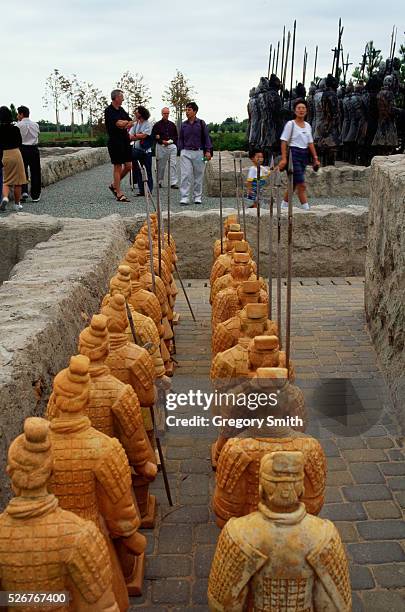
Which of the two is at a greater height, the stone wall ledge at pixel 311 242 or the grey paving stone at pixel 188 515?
the stone wall ledge at pixel 311 242

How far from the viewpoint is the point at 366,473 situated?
13.5ft

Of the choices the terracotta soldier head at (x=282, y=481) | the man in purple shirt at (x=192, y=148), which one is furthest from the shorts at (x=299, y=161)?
the terracotta soldier head at (x=282, y=481)

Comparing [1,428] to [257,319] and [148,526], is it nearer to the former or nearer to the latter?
[148,526]

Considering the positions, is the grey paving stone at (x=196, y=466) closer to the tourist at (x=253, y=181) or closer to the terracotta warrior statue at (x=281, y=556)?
the terracotta warrior statue at (x=281, y=556)

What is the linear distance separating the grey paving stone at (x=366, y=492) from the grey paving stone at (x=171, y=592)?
1.20m

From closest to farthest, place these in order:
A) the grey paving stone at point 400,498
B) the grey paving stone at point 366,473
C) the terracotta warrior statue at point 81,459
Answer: the terracotta warrior statue at point 81,459, the grey paving stone at point 400,498, the grey paving stone at point 366,473

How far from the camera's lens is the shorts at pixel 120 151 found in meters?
9.52

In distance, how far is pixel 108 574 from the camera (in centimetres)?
207

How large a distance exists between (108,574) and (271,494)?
61cm

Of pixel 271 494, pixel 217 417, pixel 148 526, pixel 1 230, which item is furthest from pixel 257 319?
pixel 1 230

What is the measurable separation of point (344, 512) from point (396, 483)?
476 millimetres

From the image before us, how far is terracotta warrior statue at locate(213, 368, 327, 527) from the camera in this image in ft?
8.14

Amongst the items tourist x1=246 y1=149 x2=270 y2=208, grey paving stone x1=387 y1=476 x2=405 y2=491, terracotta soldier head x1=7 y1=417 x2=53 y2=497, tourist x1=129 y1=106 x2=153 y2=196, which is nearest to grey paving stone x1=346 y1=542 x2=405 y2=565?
grey paving stone x1=387 y1=476 x2=405 y2=491

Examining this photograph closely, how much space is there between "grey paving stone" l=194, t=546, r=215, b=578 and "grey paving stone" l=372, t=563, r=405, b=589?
813 mm
